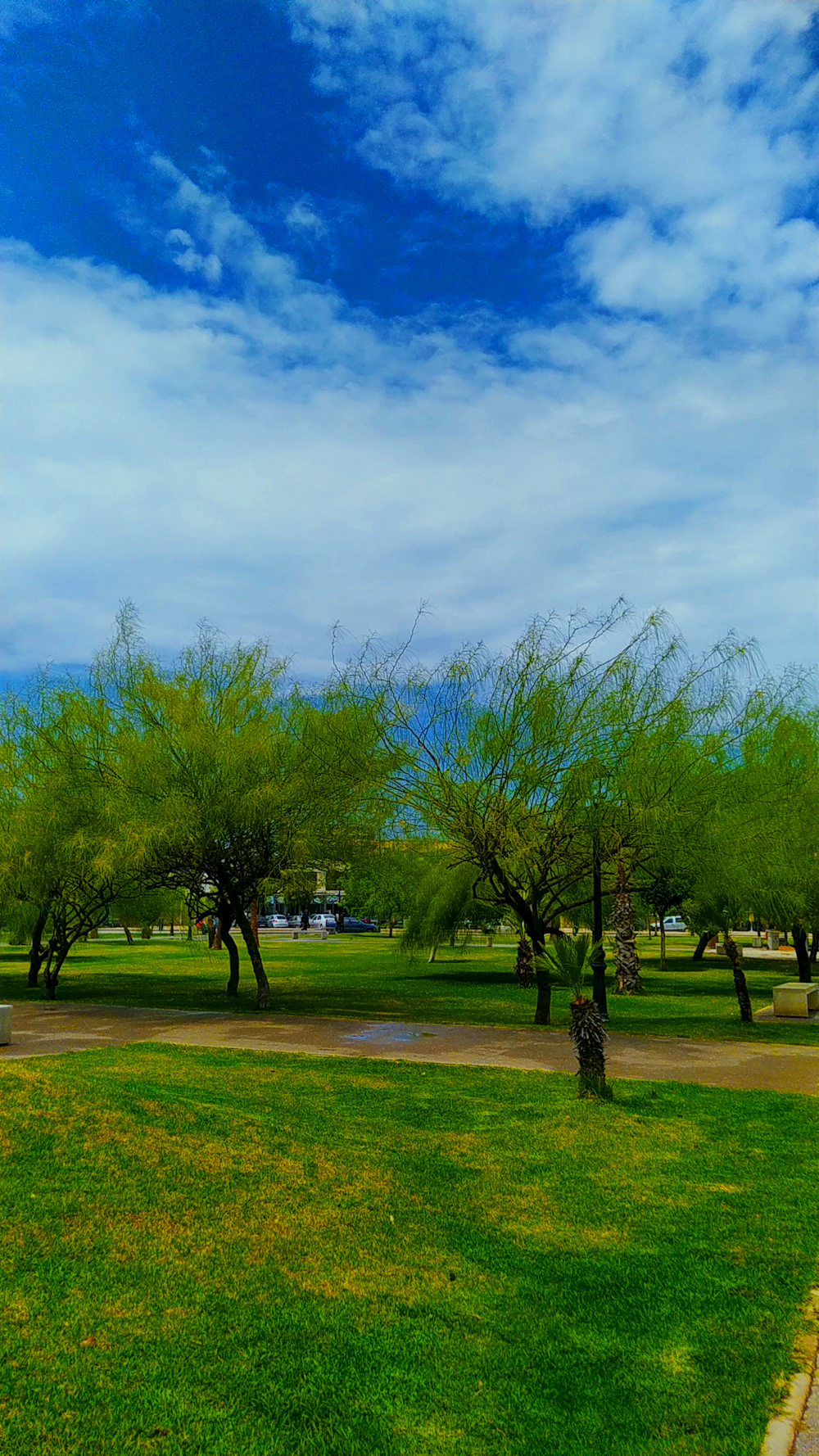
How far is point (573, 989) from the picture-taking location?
9836 mm

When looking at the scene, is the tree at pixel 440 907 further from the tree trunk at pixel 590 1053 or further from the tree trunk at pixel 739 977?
the tree trunk at pixel 590 1053

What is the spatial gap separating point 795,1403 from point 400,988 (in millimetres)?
20834

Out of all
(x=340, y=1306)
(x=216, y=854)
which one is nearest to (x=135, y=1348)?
(x=340, y=1306)

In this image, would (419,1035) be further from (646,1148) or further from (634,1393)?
(634,1393)

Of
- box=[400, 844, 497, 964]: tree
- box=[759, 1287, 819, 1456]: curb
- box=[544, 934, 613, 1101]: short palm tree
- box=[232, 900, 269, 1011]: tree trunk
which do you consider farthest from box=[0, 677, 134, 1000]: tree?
box=[759, 1287, 819, 1456]: curb

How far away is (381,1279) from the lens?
4762 mm

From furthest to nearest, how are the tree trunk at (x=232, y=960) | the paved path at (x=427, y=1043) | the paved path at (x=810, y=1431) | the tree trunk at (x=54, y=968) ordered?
the tree trunk at (x=232, y=960) < the tree trunk at (x=54, y=968) < the paved path at (x=427, y=1043) < the paved path at (x=810, y=1431)

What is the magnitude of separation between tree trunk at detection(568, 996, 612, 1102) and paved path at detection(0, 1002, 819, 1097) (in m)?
1.80

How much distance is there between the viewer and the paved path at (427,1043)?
11492 millimetres

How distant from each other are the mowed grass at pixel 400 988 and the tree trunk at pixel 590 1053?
653 cm

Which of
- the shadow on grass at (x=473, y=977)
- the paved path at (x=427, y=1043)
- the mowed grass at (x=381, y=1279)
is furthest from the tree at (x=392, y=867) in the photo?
the mowed grass at (x=381, y=1279)

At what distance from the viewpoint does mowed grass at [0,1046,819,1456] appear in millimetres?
3531

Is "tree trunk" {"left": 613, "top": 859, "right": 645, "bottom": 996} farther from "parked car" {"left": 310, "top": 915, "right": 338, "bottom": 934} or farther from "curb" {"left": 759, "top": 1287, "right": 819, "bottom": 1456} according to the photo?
"parked car" {"left": 310, "top": 915, "right": 338, "bottom": 934}

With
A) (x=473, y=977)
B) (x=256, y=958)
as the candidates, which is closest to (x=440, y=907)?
(x=473, y=977)
